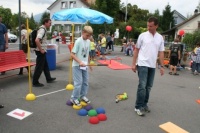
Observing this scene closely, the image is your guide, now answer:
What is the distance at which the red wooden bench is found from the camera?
6.66 m

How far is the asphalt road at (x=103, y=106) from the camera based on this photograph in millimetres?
3879

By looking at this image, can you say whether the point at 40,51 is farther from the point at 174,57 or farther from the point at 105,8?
the point at 105,8

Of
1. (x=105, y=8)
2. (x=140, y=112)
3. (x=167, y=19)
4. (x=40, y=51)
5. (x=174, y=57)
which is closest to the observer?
(x=140, y=112)

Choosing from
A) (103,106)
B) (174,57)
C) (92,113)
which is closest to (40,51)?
(103,106)

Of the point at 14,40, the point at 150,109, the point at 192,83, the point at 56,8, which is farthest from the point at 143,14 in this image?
the point at 150,109

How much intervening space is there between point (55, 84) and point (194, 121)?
3.99m

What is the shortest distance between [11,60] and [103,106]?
3.79 metres

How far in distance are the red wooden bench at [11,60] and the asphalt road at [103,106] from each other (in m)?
0.45

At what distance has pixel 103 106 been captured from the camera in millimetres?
4957

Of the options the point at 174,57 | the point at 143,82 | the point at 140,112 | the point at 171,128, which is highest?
the point at 174,57

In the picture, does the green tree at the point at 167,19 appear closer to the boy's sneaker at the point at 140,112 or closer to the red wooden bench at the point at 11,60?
the red wooden bench at the point at 11,60

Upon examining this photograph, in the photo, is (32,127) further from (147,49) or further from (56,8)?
(56,8)

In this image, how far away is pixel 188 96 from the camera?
6.13m

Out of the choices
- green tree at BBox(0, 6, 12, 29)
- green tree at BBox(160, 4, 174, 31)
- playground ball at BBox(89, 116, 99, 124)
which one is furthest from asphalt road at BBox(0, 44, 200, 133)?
green tree at BBox(0, 6, 12, 29)
